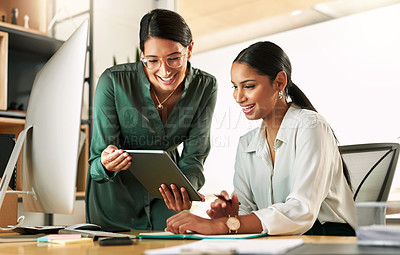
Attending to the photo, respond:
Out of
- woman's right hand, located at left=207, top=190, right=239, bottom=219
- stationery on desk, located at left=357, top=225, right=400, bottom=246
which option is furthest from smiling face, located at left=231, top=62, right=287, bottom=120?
stationery on desk, located at left=357, top=225, right=400, bottom=246

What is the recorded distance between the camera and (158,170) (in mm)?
1282

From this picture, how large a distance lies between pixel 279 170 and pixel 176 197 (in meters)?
0.36

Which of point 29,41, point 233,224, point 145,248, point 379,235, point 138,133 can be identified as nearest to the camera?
point 379,235

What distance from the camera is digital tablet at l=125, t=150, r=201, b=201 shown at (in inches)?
Answer: 46.9

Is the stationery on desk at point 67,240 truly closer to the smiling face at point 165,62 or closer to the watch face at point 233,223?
the watch face at point 233,223

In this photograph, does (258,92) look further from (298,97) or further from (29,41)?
(29,41)

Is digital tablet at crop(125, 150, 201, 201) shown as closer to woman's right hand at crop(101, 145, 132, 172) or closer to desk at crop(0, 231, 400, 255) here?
woman's right hand at crop(101, 145, 132, 172)

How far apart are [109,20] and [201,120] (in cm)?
192

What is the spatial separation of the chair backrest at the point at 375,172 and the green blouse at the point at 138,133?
1.89 ft

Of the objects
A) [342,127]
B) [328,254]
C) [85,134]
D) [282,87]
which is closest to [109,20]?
[85,134]

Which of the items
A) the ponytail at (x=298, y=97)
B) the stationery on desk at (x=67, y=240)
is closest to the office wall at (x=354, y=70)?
the ponytail at (x=298, y=97)

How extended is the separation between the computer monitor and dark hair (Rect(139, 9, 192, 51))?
1.88 feet

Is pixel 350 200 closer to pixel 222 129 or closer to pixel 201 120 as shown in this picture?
pixel 201 120

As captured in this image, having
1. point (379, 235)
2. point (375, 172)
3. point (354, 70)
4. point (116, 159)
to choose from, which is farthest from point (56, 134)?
point (354, 70)
